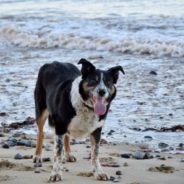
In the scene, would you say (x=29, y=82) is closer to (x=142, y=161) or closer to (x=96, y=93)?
(x=142, y=161)

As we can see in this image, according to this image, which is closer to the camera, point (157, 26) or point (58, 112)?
point (58, 112)

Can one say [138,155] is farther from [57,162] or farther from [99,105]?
[99,105]

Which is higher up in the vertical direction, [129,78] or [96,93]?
[96,93]

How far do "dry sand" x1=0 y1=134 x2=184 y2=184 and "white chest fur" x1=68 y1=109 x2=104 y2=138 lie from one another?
552 millimetres

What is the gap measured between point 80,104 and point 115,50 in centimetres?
1338

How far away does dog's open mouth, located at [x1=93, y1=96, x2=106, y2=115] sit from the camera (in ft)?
20.9

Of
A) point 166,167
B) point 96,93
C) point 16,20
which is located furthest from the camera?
point 16,20

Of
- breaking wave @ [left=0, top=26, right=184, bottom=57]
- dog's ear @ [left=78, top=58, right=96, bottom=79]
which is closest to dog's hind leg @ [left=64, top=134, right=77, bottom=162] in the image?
dog's ear @ [left=78, top=58, right=96, bottom=79]

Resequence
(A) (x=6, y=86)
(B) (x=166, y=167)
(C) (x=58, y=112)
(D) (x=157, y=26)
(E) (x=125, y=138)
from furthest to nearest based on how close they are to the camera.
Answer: (D) (x=157, y=26), (A) (x=6, y=86), (E) (x=125, y=138), (B) (x=166, y=167), (C) (x=58, y=112)

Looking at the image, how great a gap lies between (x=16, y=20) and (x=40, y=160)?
21.2 m

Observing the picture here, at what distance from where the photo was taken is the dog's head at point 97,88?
250 inches

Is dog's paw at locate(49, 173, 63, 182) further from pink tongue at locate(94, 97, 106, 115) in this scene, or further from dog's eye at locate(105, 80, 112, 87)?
dog's eye at locate(105, 80, 112, 87)

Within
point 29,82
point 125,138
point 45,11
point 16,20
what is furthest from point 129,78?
point 45,11

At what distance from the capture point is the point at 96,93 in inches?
250
